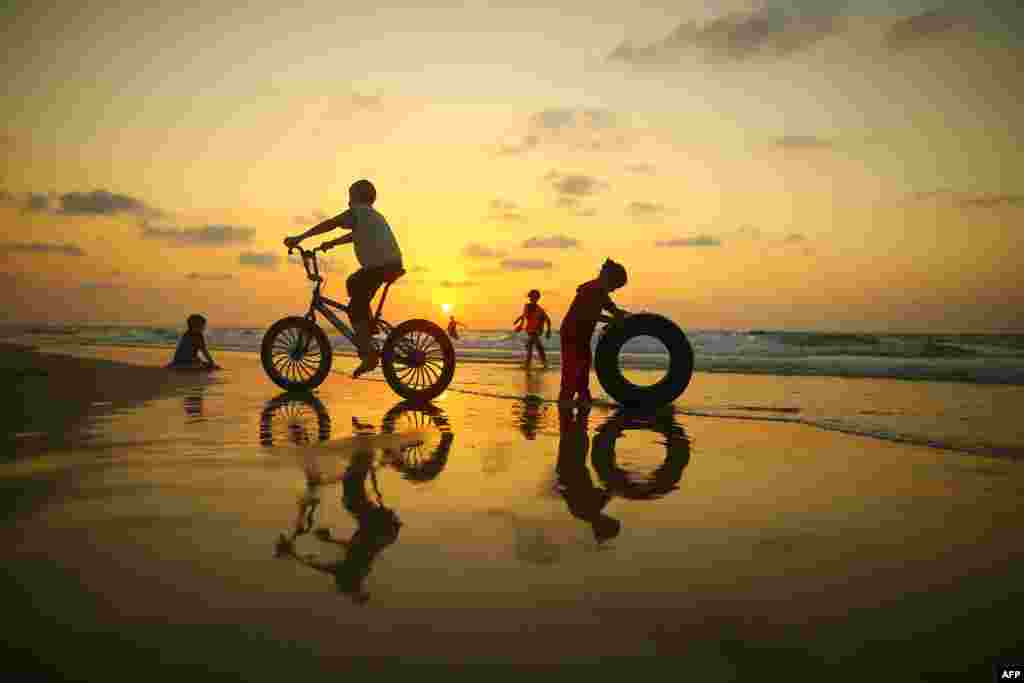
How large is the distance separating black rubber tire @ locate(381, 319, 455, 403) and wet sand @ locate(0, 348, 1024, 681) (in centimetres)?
341

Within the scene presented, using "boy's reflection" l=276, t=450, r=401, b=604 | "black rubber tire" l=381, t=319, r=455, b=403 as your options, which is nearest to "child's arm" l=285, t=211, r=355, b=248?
"black rubber tire" l=381, t=319, r=455, b=403

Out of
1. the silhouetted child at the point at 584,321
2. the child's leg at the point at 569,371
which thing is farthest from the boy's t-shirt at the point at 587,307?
the child's leg at the point at 569,371

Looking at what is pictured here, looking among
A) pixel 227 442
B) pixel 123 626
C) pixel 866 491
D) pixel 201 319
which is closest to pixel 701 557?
pixel 866 491

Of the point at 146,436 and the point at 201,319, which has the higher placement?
the point at 201,319

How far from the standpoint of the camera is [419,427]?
591cm

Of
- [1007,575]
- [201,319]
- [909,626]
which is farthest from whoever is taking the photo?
[201,319]

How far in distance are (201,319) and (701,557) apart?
40.1ft

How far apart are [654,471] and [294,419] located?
378 cm

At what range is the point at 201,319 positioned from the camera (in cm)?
1247

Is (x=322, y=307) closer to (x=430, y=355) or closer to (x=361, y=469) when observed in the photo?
(x=430, y=355)

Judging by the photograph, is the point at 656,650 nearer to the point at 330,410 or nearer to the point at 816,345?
the point at 330,410

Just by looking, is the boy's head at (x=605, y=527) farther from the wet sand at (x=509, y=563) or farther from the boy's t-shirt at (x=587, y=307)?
the boy's t-shirt at (x=587, y=307)

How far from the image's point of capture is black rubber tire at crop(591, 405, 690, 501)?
3.57m

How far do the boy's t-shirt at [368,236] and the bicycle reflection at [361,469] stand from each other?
1858 mm
